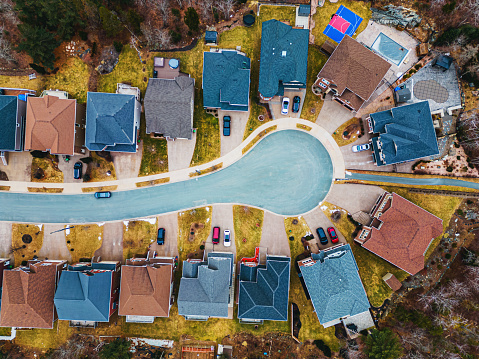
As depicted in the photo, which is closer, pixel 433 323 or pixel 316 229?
pixel 433 323

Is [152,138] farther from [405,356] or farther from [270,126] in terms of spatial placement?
[405,356]

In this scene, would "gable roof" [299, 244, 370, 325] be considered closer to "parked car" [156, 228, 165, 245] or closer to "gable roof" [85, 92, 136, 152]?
"parked car" [156, 228, 165, 245]

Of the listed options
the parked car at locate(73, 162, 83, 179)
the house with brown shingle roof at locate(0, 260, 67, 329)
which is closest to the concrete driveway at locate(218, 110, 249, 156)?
the parked car at locate(73, 162, 83, 179)

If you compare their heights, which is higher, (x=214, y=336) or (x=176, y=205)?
(x=176, y=205)

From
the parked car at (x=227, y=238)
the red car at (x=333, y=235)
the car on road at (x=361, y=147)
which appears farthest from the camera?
the parked car at (x=227, y=238)

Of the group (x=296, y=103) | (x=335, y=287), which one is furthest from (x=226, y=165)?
(x=335, y=287)

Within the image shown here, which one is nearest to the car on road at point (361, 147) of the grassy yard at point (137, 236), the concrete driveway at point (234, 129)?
the concrete driveway at point (234, 129)

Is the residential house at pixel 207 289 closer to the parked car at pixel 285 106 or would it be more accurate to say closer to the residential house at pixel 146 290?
the residential house at pixel 146 290

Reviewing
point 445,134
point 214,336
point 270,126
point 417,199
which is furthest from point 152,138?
point 445,134
